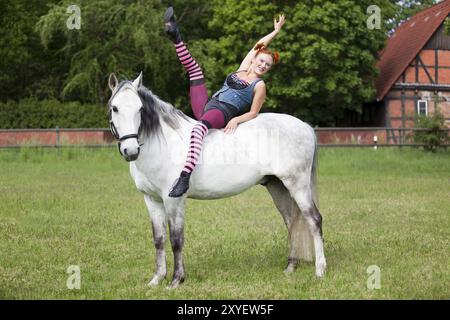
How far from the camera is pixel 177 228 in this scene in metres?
5.73

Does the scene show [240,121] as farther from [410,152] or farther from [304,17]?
[304,17]

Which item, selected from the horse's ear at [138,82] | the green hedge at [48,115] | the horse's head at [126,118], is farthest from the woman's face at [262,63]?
the green hedge at [48,115]

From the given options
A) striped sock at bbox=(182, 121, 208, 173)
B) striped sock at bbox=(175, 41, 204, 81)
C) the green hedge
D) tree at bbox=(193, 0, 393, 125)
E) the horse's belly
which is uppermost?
tree at bbox=(193, 0, 393, 125)

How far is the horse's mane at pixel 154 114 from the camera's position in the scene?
5.54m

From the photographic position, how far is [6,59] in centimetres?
3097

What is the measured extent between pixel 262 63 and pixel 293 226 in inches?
73.3

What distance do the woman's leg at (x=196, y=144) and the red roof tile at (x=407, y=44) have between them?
90.9ft

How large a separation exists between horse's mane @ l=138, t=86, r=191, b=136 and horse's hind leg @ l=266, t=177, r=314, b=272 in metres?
1.37

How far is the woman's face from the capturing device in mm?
6148

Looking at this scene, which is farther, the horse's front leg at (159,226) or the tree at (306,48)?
the tree at (306,48)

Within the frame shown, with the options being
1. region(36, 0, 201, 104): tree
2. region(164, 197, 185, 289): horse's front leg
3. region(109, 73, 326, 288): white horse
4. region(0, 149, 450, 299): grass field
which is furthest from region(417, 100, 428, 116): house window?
region(164, 197, 185, 289): horse's front leg

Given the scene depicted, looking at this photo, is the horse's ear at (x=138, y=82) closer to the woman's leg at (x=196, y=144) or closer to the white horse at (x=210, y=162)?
the white horse at (x=210, y=162)

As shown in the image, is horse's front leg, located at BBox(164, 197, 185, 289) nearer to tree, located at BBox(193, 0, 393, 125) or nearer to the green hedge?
the green hedge

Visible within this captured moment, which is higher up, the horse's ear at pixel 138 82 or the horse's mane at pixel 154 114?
the horse's ear at pixel 138 82
